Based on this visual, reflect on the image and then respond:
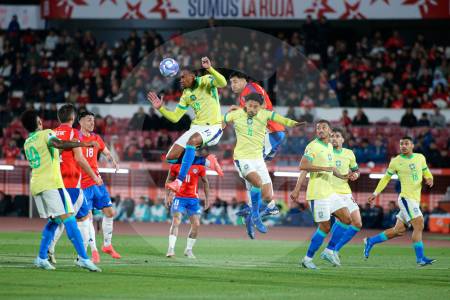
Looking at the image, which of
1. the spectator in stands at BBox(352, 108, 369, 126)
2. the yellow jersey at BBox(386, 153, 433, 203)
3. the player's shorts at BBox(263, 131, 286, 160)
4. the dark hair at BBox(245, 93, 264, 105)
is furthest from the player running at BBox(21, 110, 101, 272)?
the spectator in stands at BBox(352, 108, 369, 126)

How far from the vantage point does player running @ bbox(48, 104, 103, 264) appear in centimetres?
1493

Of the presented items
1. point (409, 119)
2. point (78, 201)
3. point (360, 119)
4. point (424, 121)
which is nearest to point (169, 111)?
point (78, 201)

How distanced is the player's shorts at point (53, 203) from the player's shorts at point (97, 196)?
10.5 ft

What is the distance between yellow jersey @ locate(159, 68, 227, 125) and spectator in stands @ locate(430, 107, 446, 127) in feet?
49.9

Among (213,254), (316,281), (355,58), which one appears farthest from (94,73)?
(316,281)

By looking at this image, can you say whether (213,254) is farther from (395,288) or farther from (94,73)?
(94,73)

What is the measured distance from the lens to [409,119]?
3070cm

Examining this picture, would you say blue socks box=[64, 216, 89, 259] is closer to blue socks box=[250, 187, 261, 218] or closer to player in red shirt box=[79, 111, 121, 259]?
player in red shirt box=[79, 111, 121, 259]

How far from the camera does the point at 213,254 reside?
1991cm

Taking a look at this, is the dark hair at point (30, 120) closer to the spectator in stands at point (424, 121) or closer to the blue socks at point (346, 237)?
the blue socks at point (346, 237)

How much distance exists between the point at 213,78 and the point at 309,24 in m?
19.3

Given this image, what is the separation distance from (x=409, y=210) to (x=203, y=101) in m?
4.88

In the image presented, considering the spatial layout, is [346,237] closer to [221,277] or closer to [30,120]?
[221,277]

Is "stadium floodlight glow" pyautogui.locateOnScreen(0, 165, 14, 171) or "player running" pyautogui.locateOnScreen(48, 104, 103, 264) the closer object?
"player running" pyautogui.locateOnScreen(48, 104, 103, 264)
